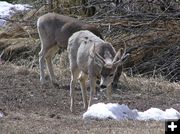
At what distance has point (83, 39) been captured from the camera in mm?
12227

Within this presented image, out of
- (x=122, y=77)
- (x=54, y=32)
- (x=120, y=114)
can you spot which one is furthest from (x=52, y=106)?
(x=122, y=77)

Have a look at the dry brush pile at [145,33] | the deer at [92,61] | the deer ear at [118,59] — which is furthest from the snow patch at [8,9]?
the deer ear at [118,59]

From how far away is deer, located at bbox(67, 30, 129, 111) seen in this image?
11.3 m

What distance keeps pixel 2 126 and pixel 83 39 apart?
11.2 feet

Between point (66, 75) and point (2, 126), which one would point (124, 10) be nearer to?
point (66, 75)

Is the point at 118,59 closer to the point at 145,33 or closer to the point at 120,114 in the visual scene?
the point at 120,114

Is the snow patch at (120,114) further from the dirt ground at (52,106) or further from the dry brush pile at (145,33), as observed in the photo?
the dry brush pile at (145,33)

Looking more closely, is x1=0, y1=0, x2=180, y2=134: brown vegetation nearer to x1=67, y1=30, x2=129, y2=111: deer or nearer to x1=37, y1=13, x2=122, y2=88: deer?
x1=37, y1=13, x2=122, y2=88: deer

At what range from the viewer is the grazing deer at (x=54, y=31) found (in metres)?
14.8

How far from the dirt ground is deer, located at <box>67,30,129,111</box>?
629mm

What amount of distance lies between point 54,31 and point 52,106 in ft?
9.67

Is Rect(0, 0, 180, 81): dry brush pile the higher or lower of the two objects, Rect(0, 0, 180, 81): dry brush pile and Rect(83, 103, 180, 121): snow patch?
the lower

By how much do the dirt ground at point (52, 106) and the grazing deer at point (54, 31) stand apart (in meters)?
0.57

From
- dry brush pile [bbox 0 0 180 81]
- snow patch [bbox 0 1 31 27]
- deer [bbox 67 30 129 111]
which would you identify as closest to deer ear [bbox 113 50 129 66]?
deer [bbox 67 30 129 111]
